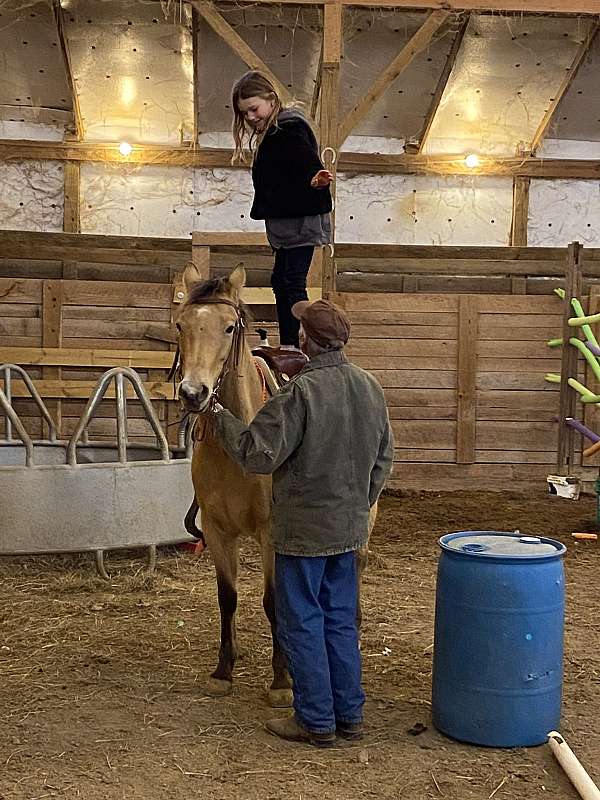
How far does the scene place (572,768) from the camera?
9.45 feet

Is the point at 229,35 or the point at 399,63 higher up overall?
the point at 229,35

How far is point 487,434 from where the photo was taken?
9.21 meters

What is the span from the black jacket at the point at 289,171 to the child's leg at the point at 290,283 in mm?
199

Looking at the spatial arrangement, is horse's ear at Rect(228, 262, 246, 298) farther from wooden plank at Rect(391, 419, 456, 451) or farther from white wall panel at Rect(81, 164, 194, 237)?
white wall panel at Rect(81, 164, 194, 237)

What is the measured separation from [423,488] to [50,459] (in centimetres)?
404

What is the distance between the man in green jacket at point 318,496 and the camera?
118 inches

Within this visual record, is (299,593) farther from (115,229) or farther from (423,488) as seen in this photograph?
(115,229)

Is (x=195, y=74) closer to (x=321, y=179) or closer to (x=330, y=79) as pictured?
(x=330, y=79)

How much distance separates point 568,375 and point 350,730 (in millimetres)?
6359

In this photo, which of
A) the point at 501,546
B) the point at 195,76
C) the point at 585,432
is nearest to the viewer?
the point at 501,546

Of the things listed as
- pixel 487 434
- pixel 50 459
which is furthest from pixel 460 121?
pixel 50 459

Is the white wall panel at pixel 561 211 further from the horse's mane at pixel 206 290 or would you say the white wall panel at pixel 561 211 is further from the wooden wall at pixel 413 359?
the horse's mane at pixel 206 290

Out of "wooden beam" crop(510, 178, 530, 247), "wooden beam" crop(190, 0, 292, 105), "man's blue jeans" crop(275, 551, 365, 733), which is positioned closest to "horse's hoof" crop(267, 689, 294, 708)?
"man's blue jeans" crop(275, 551, 365, 733)

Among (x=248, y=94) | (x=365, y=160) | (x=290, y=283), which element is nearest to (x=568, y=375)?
(x=365, y=160)
